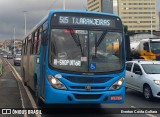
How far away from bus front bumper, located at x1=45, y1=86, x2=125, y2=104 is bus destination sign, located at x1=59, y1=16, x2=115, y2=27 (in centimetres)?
192

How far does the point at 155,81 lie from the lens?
44.4 ft

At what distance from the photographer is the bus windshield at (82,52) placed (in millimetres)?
9430

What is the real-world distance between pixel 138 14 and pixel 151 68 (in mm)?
105172

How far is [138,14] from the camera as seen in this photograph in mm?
117625

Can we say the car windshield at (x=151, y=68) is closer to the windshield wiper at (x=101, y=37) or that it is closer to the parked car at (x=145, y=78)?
the parked car at (x=145, y=78)

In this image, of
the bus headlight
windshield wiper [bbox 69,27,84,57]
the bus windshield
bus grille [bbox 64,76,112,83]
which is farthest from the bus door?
bus grille [bbox 64,76,112,83]

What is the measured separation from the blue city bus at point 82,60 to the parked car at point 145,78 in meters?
4.09

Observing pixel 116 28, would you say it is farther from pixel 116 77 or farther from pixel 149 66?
pixel 149 66

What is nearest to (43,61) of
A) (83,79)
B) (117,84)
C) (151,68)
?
(83,79)

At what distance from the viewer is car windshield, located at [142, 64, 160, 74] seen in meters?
14.6

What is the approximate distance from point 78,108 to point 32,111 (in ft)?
5.42

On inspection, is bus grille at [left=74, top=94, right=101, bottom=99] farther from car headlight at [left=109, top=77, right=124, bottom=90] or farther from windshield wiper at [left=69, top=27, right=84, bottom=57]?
windshield wiper at [left=69, top=27, right=84, bottom=57]

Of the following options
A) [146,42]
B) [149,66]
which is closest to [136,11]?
[146,42]

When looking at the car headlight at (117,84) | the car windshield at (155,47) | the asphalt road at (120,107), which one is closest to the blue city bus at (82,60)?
the car headlight at (117,84)
